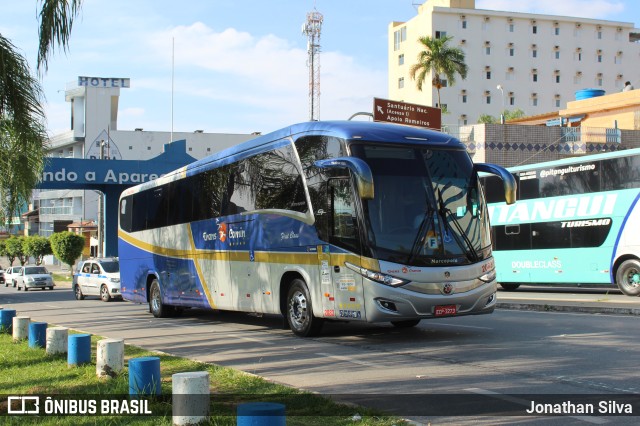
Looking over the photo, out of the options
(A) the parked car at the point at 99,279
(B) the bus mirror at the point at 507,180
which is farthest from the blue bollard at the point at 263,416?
(A) the parked car at the point at 99,279

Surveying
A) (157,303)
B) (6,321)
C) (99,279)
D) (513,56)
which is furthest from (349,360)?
(513,56)

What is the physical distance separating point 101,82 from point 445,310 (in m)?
108

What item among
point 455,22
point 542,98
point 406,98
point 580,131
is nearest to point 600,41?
point 542,98

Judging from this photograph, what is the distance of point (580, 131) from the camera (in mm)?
40250

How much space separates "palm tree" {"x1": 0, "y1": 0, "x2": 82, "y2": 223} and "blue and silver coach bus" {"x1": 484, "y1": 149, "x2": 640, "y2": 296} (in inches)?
634

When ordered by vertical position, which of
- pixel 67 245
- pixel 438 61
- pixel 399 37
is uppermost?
pixel 399 37

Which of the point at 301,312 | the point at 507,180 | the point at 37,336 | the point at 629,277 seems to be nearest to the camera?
the point at 37,336

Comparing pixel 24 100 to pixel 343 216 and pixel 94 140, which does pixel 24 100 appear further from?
pixel 94 140

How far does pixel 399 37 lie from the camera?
95.2 m

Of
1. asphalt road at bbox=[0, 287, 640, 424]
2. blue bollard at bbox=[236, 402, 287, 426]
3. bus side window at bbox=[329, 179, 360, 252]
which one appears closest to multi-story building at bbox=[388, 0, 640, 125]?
asphalt road at bbox=[0, 287, 640, 424]

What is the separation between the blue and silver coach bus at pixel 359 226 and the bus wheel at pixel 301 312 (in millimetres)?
20

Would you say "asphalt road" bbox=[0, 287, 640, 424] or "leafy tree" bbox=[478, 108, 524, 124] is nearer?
"asphalt road" bbox=[0, 287, 640, 424]

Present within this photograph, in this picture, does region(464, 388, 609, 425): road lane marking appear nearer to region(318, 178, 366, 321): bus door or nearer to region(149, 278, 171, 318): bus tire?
region(318, 178, 366, 321): bus door

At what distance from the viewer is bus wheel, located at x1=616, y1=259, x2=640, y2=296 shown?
20.6 metres
